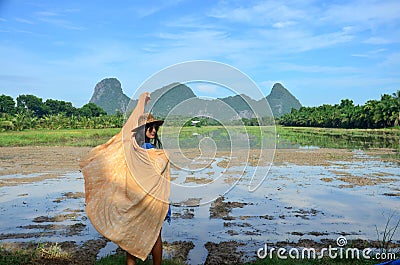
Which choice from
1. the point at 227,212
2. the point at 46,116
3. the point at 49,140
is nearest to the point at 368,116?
the point at 49,140

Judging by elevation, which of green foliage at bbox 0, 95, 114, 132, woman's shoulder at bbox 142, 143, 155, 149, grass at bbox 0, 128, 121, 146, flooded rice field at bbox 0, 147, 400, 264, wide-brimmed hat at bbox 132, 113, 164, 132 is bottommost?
flooded rice field at bbox 0, 147, 400, 264

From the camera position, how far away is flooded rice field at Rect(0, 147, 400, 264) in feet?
14.0

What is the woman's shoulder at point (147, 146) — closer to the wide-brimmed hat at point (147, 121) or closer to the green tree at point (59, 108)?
the wide-brimmed hat at point (147, 121)

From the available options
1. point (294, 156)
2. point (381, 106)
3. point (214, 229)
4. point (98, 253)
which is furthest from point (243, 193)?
point (381, 106)

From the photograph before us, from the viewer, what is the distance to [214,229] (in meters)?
5.28

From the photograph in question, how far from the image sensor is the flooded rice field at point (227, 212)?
14.0 feet

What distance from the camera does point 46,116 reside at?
45531 mm

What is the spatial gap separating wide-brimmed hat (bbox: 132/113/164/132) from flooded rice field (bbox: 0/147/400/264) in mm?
526

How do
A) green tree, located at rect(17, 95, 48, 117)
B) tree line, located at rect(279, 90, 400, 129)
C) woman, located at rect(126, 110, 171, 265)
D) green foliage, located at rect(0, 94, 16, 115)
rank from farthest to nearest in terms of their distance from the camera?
green tree, located at rect(17, 95, 48, 117)
green foliage, located at rect(0, 94, 16, 115)
tree line, located at rect(279, 90, 400, 129)
woman, located at rect(126, 110, 171, 265)

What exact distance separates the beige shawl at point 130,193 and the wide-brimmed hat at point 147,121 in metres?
0.04

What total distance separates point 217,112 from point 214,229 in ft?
7.83

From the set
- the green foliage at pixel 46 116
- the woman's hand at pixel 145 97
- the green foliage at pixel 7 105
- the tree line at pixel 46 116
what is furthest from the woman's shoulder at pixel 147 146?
the green foliage at pixel 7 105

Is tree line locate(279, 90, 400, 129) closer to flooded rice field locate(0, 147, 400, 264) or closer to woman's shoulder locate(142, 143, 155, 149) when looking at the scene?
flooded rice field locate(0, 147, 400, 264)

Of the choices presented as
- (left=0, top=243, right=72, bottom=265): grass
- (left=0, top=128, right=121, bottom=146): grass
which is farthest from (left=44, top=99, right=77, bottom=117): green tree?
(left=0, top=243, right=72, bottom=265): grass
